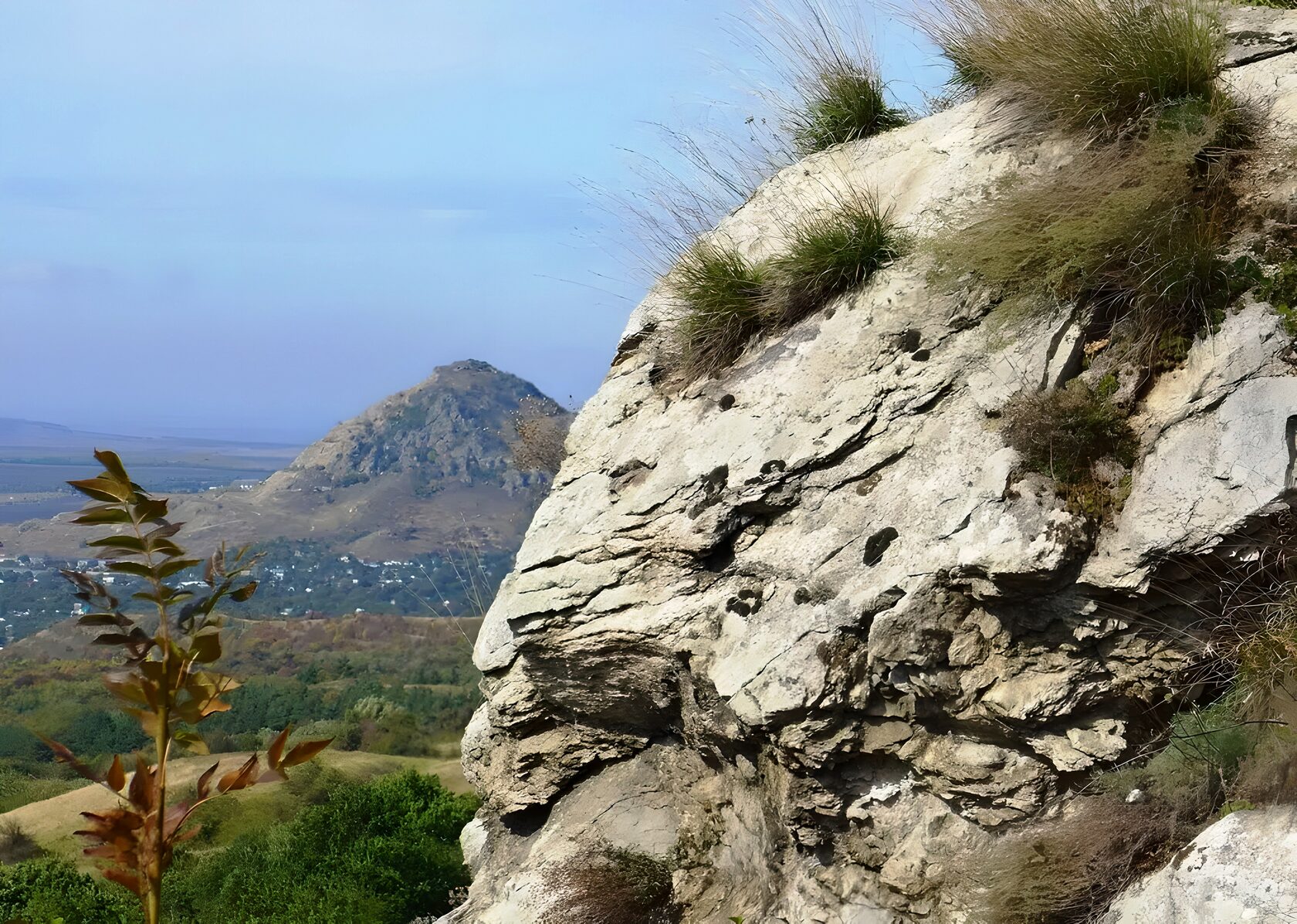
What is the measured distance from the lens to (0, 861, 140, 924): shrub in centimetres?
841

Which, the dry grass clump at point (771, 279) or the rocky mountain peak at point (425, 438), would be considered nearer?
the dry grass clump at point (771, 279)

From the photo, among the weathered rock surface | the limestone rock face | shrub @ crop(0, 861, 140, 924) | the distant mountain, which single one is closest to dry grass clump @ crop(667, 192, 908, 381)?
the limestone rock face

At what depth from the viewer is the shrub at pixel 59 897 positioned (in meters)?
8.41

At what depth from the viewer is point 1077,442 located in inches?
174

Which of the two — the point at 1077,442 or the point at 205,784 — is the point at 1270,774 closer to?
the point at 1077,442

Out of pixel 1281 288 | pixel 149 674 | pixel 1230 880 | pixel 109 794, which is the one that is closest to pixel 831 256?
pixel 1281 288

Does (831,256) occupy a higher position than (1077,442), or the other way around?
(831,256)

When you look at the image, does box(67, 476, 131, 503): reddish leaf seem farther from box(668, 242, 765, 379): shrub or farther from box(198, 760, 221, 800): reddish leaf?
box(668, 242, 765, 379): shrub

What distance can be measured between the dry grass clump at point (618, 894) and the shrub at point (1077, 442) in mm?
3228

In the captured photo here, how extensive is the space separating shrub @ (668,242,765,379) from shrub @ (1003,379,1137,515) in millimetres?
2247

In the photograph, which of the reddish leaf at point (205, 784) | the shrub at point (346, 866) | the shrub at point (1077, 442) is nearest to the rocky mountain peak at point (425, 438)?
the shrub at point (346, 866)

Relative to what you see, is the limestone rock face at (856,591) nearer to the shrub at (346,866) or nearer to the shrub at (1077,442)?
the shrub at (1077,442)

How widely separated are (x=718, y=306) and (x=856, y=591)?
2433 mm

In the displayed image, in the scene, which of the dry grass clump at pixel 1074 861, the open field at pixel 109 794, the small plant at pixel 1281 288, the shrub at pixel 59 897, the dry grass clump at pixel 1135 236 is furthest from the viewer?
the open field at pixel 109 794
